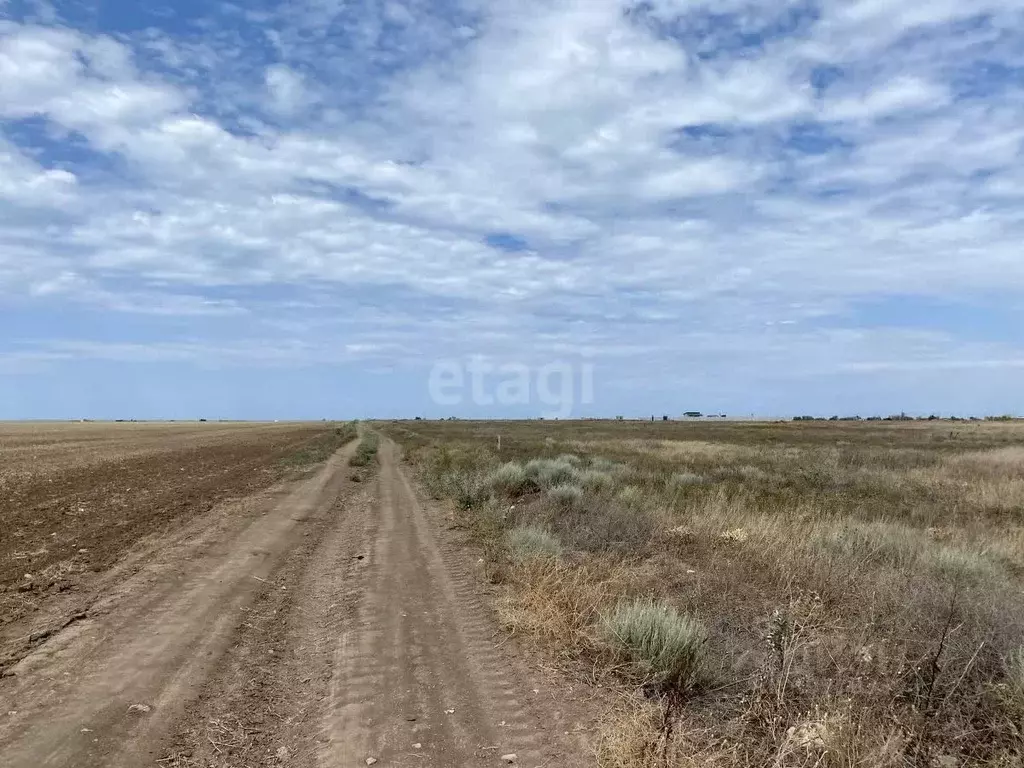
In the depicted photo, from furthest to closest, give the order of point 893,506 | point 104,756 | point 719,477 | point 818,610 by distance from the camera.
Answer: point 719,477, point 893,506, point 818,610, point 104,756

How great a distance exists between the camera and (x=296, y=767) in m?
4.58

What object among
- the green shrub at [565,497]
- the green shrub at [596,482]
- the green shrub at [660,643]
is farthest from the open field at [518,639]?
the green shrub at [596,482]

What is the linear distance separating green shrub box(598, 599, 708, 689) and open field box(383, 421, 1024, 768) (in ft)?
0.05

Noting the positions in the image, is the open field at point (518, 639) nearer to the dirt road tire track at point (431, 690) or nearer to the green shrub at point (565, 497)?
the dirt road tire track at point (431, 690)

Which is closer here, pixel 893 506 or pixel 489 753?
pixel 489 753

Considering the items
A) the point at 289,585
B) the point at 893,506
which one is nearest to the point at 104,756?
the point at 289,585

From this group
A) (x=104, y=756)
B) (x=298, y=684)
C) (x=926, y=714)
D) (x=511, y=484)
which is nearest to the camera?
(x=104, y=756)

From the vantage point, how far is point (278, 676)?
618cm

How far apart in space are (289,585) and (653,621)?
5.74m

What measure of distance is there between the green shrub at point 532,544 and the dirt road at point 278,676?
2.77ft

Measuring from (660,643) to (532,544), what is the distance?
186 inches

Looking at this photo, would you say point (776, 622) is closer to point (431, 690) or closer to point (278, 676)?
point (431, 690)

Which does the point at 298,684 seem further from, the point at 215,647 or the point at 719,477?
the point at 719,477

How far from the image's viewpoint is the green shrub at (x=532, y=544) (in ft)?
32.5
